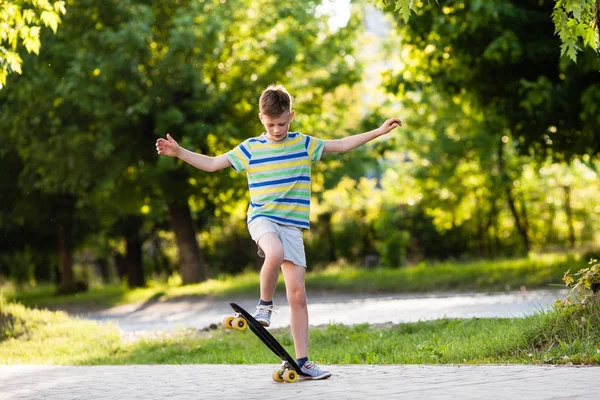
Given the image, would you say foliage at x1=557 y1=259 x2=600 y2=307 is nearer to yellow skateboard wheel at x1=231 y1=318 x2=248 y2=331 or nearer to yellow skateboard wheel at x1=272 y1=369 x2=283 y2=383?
yellow skateboard wheel at x1=272 y1=369 x2=283 y2=383

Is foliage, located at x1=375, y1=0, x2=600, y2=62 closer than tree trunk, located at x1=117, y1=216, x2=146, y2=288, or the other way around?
foliage, located at x1=375, y1=0, x2=600, y2=62

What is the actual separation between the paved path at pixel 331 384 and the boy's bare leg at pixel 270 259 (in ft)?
2.31

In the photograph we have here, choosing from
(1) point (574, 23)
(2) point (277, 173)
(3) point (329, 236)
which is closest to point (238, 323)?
(2) point (277, 173)

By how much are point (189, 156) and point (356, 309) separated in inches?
391

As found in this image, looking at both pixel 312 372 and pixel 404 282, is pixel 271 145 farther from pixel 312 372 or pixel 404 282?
pixel 404 282

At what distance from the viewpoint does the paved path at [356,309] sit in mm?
14312

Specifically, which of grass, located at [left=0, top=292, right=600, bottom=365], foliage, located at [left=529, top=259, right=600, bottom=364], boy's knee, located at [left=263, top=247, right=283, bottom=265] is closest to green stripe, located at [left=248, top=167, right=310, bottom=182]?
boy's knee, located at [left=263, top=247, right=283, bottom=265]

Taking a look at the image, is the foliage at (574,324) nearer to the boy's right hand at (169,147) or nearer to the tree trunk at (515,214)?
the boy's right hand at (169,147)

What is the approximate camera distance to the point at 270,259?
706 cm

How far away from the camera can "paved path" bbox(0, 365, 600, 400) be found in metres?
6.03

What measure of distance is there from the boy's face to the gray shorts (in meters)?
0.60

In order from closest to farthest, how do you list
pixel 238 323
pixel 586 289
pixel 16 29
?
1. pixel 238 323
2. pixel 586 289
3. pixel 16 29

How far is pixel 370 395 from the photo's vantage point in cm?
622

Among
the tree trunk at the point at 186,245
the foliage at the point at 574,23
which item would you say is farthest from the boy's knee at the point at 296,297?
the tree trunk at the point at 186,245
